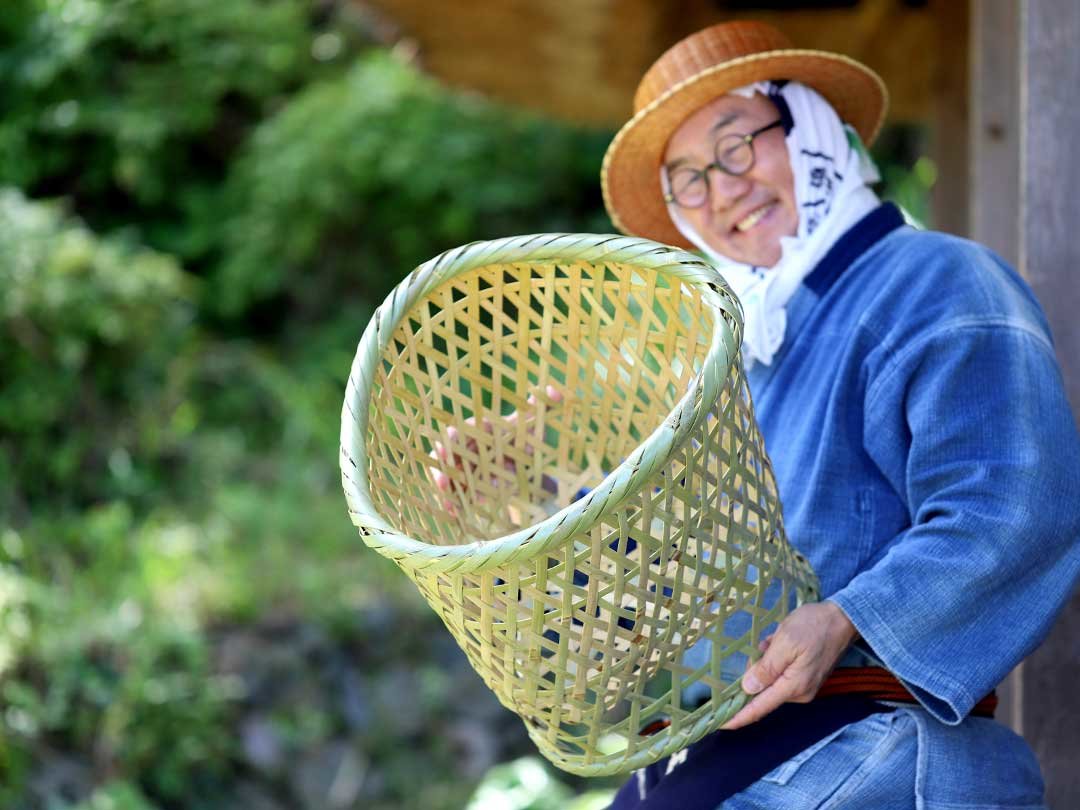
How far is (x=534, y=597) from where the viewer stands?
0.97 metres

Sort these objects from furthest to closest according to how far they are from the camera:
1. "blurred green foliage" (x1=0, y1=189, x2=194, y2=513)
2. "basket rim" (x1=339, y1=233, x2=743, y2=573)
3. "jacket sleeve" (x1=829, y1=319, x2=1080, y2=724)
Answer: "blurred green foliage" (x1=0, y1=189, x2=194, y2=513)
"jacket sleeve" (x1=829, y1=319, x2=1080, y2=724)
"basket rim" (x1=339, y1=233, x2=743, y2=573)

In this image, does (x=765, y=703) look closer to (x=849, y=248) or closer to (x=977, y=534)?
(x=977, y=534)

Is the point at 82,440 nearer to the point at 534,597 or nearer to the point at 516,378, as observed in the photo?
the point at 516,378

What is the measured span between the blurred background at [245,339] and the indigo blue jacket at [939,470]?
5.36 feet

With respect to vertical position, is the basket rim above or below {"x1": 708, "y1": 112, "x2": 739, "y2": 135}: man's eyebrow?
below

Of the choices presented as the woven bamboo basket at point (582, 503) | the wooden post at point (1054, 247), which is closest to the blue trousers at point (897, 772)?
the woven bamboo basket at point (582, 503)

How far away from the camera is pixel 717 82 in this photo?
4.66 ft

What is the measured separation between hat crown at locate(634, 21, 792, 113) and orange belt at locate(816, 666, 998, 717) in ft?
2.34

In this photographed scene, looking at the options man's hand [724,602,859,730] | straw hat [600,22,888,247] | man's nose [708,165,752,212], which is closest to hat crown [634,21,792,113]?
straw hat [600,22,888,247]

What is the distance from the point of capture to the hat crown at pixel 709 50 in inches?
56.8

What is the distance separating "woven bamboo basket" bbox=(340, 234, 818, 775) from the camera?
96 cm

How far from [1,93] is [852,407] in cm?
624

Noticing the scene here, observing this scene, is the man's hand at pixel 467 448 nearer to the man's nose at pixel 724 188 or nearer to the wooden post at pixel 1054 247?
the man's nose at pixel 724 188

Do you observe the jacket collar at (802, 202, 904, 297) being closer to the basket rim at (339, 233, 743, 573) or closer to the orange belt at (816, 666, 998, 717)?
the basket rim at (339, 233, 743, 573)
